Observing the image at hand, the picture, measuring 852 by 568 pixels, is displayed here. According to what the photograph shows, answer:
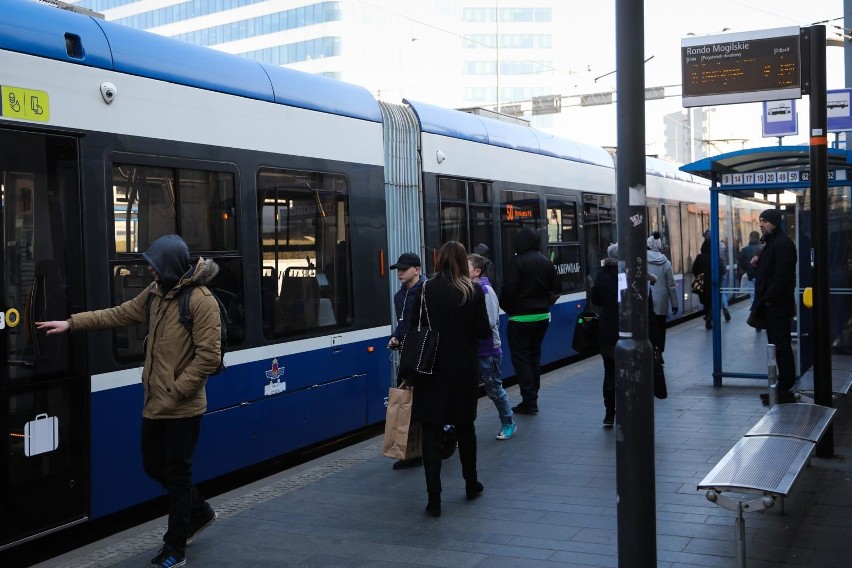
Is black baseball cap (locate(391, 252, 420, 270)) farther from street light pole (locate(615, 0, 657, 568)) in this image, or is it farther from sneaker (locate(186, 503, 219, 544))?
street light pole (locate(615, 0, 657, 568))

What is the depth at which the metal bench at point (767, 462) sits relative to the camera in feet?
16.2

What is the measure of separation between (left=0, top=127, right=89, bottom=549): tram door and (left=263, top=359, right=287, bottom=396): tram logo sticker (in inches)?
70.2

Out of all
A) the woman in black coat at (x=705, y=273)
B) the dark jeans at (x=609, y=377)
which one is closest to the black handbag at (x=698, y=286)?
the woman in black coat at (x=705, y=273)

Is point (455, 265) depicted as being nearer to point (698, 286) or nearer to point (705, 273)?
point (698, 286)

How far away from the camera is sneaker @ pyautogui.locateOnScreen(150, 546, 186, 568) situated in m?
5.41

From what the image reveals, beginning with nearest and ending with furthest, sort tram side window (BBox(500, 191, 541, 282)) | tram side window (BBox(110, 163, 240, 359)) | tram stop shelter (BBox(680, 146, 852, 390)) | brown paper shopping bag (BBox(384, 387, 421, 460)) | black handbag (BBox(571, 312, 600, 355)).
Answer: tram side window (BBox(110, 163, 240, 359)) < brown paper shopping bag (BBox(384, 387, 421, 460)) < black handbag (BBox(571, 312, 600, 355)) < tram stop shelter (BBox(680, 146, 852, 390)) < tram side window (BBox(500, 191, 541, 282))

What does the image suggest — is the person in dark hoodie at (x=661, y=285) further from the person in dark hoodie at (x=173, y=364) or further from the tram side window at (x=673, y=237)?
the tram side window at (x=673, y=237)

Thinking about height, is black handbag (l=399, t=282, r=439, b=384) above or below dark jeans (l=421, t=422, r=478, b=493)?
above

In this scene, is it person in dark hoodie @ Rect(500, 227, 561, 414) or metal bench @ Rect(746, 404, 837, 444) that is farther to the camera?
person in dark hoodie @ Rect(500, 227, 561, 414)

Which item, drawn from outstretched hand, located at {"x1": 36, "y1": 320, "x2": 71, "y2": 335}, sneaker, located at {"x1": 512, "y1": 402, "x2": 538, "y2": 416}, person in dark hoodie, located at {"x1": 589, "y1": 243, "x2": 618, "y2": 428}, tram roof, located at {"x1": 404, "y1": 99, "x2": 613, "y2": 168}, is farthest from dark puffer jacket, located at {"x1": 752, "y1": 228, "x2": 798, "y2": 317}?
outstretched hand, located at {"x1": 36, "y1": 320, "x2": 71, "y2": 335}

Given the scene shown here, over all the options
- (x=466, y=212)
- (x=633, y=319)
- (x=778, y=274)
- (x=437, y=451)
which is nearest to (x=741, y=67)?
(x=778, y=274)

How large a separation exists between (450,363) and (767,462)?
A: 6.75ft

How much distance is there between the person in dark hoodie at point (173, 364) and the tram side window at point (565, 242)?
8581 mm

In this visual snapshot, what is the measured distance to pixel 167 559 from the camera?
5.43 m
